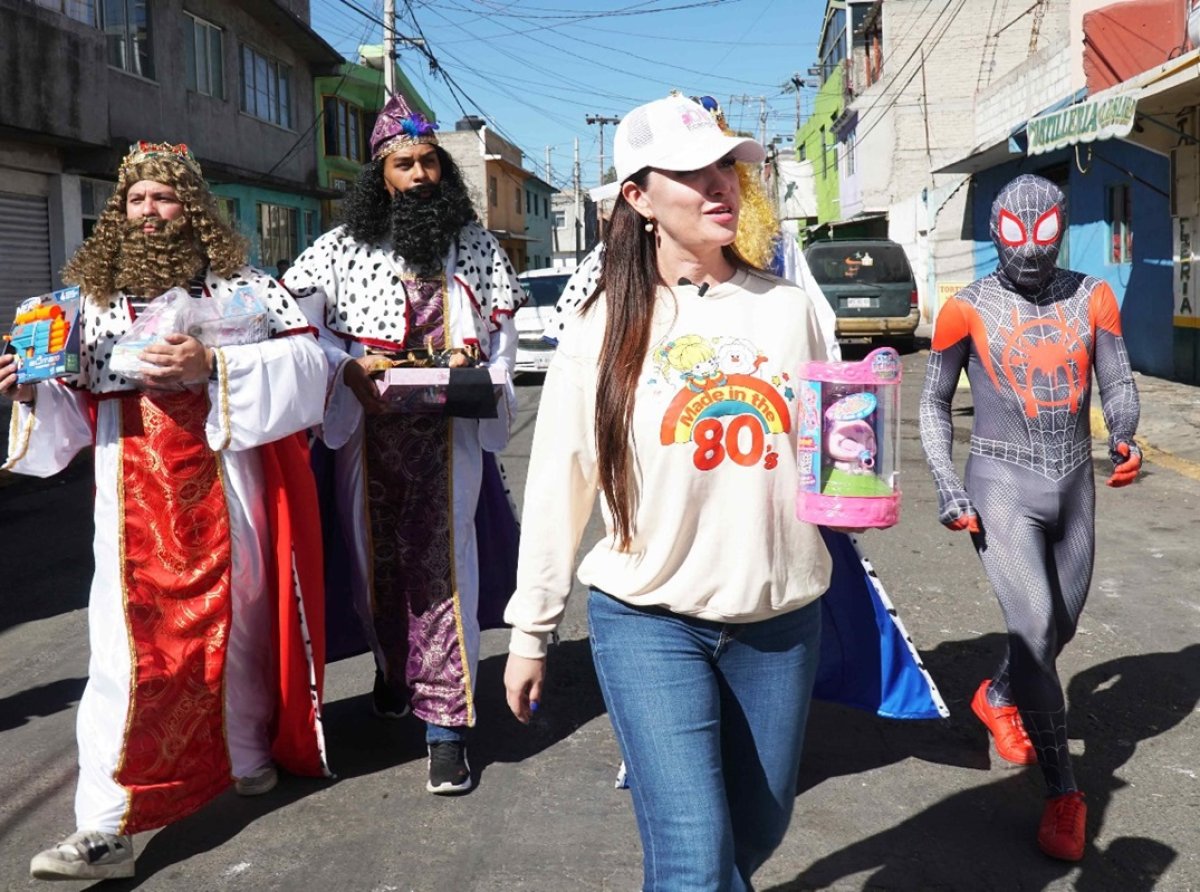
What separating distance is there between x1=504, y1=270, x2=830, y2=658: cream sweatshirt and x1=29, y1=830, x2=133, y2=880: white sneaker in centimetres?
169

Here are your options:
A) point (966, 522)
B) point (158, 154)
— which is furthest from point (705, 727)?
point (158, 154)

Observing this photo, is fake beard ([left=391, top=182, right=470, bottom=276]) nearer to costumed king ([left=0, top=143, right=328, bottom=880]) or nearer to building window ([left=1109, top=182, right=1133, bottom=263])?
costumed king ([left=0, top=143, right=328, bottom=880])

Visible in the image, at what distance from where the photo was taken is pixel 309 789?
4.12 metres

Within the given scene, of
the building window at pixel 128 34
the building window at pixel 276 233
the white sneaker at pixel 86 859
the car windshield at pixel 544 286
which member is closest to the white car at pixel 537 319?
the car windshield at pixel 544 286

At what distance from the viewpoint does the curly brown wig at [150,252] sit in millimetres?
3658

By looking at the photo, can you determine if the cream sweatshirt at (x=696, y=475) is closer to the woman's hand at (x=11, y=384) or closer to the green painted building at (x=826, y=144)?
the woman's hand at (x=11, y=384)

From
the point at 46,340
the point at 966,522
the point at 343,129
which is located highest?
the point at 343,129

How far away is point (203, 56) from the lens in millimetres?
22953

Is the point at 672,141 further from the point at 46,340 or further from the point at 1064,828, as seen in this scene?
the point at 1064,828

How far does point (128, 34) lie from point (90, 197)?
3.08 metres

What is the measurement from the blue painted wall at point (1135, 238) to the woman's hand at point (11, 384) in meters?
12.2

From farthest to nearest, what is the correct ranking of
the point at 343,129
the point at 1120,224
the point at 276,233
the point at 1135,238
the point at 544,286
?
1. the point at 343,129
2. the point at 276,233
3. the point at 544,286
4. the point at 1120,224
5. the point at 1135,238

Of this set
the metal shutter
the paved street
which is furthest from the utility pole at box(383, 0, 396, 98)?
the paved street

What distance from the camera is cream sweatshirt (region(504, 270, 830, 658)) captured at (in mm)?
2334
